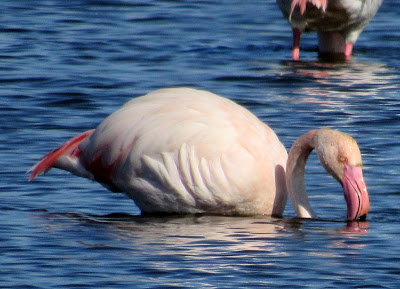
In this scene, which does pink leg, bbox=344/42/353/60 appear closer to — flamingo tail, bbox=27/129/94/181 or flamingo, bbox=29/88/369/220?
flamingo, bbox=29/88/369/220

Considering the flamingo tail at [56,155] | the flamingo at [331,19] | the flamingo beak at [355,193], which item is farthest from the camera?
the flamingo at [331,19]

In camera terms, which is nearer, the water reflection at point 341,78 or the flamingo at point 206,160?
the flamingo at point 206,160

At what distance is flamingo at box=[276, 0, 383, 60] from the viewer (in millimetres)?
12021

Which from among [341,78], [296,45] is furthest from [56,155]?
[296,45]

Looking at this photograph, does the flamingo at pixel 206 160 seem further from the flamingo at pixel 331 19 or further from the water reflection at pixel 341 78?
the flamingo at pixel 331 19

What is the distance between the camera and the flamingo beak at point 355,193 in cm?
686

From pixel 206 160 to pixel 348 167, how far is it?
0.82 m

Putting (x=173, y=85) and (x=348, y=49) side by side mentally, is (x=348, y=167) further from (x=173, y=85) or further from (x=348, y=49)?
(x=348, y=49)

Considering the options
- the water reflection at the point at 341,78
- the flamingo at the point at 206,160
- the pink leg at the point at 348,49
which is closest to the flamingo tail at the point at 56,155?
the flamingo at the point at 206,160

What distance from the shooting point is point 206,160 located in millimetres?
6922

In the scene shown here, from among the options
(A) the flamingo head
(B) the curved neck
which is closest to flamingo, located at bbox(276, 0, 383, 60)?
(B) the curved neck

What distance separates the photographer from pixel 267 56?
41.1 feet

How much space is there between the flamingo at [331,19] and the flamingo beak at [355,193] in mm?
5003

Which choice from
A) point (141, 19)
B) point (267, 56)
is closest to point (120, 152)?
point (267, 56)
